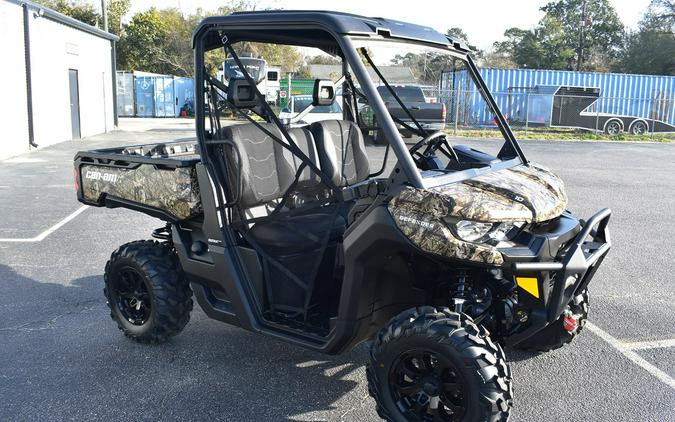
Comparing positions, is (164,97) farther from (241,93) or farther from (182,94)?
(241,93)

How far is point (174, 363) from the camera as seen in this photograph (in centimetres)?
413

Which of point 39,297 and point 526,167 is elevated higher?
point 526,167

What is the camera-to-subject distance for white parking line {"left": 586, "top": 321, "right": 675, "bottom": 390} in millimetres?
3971

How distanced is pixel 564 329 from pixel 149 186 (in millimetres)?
2780

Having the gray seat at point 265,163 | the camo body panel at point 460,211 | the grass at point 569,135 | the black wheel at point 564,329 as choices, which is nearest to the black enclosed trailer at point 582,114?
the grass at point 569,135

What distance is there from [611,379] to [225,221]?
2562mm

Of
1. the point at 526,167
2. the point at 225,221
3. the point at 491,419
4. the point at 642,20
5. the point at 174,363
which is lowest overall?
the point at 174,363

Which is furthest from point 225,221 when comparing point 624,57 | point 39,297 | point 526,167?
point 624,57

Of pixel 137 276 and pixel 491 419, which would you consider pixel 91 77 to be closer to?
pixel 137 276

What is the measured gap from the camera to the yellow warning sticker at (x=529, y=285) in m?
3.06

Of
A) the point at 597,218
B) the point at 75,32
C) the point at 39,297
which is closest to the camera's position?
the point at 597,218

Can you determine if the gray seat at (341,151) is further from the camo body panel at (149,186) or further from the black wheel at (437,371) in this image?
the black wheel at (437,371)

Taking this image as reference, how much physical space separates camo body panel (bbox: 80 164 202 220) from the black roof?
2.89 feet

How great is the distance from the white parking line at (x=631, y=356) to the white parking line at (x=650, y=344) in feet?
0.14
